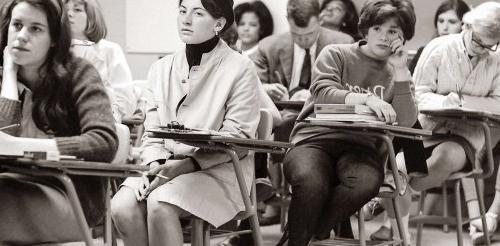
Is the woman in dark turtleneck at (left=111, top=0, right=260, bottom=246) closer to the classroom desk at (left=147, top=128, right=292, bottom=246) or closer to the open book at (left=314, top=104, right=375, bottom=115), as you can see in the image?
the classroom desk at (left=147, top=128, right=292, bottom=246)

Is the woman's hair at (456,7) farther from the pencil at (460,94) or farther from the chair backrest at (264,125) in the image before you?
the chair backrest at (264,125)

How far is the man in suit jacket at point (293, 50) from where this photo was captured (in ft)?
17.2

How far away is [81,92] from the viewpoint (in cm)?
270

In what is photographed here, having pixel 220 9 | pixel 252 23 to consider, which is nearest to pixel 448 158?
pixel 220 9

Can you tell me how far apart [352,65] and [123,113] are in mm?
1491

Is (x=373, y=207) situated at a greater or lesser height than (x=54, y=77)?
lesser

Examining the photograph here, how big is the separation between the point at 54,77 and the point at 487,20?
2913mm

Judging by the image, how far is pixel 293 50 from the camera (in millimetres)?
5328

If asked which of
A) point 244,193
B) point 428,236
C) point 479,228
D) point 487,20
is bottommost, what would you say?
point 428,236

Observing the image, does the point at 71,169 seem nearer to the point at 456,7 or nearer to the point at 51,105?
the point at 51,105

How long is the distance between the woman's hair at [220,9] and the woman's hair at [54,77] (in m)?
0.73

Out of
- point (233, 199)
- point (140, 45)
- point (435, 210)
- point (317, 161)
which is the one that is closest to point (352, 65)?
point (317, 161)

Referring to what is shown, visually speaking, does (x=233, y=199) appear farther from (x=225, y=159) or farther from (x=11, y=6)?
(x=11, y=6)

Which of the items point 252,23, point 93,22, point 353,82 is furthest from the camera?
point 252,23
